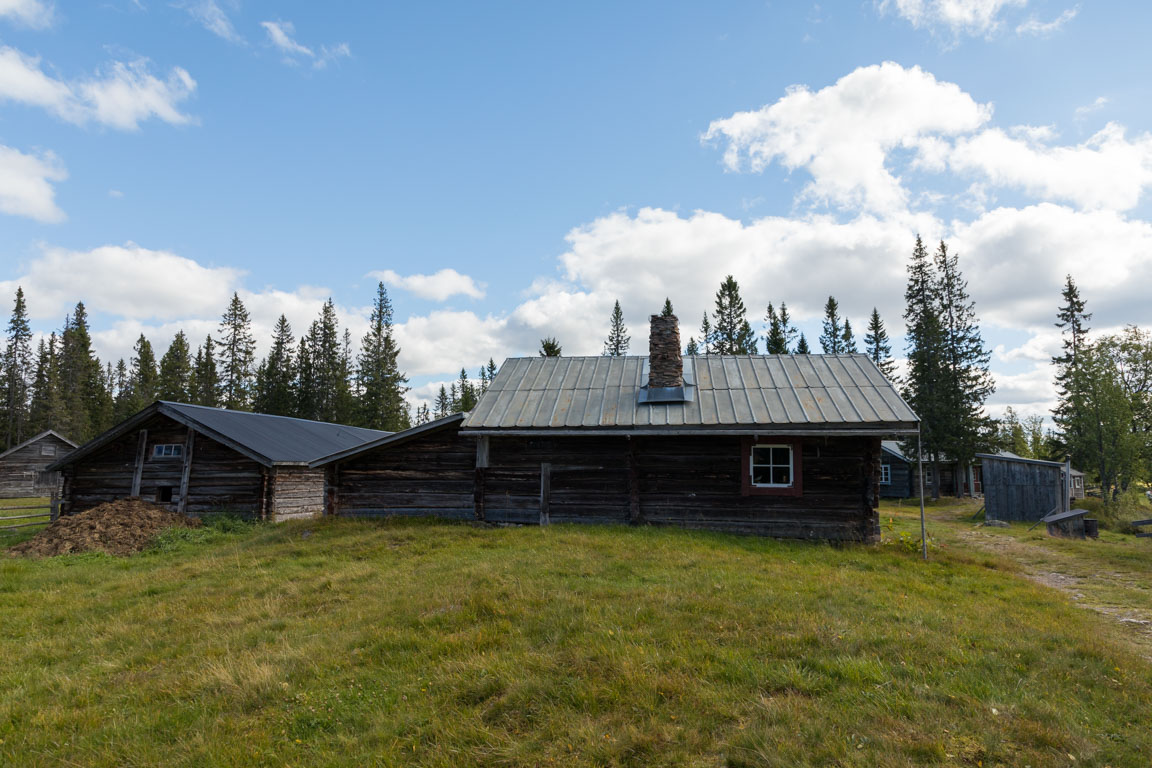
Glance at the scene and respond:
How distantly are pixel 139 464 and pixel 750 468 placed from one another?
72.0ft

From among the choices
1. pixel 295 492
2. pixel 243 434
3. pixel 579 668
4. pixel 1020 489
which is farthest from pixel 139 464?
pixel 1020 489

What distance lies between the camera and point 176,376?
5762 cm

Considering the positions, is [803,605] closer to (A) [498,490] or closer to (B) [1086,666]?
(B) [1086,666]

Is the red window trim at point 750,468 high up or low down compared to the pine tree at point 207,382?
down

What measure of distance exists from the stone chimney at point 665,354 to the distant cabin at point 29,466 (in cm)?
4045

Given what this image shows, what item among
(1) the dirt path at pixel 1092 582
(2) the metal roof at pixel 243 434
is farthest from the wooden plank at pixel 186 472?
(1) the dirt path at pixel 1092 582

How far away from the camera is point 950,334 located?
131 ft

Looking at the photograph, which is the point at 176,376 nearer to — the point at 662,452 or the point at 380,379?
the point at 380,379

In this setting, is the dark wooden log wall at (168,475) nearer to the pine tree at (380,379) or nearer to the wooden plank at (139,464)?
the wooden plank at (139,464)

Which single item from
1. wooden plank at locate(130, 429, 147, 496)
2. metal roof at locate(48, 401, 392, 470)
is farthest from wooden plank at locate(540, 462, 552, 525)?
wooden plank at locate(130, 429, 147, 496)

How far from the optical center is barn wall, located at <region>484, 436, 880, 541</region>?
14883mm

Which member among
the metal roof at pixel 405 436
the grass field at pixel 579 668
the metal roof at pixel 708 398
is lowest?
A: the grass field at pixel 579 668

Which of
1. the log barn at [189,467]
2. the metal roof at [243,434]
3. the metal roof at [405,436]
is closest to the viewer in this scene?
the metal roof at [405,436]

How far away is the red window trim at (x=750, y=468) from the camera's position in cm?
1497
